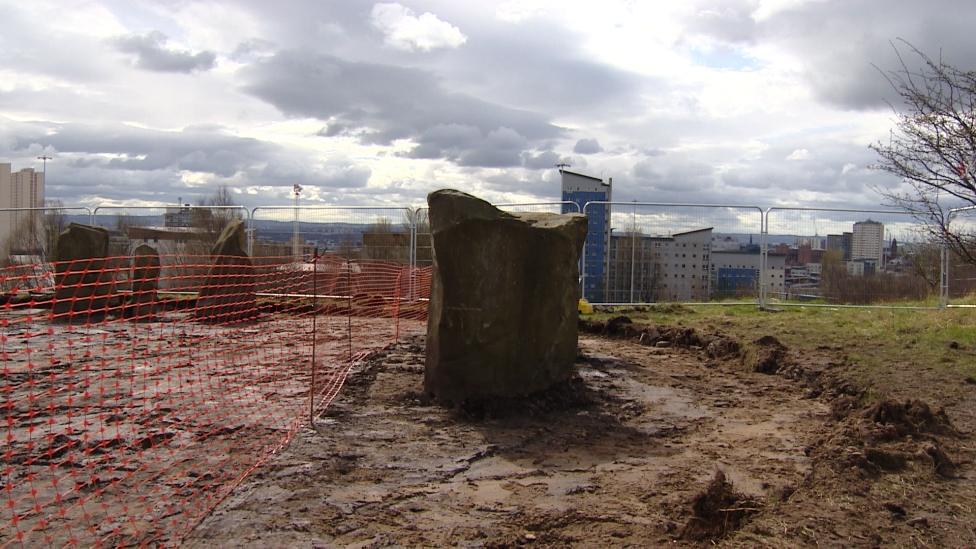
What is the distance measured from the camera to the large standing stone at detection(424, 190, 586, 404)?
6898mm

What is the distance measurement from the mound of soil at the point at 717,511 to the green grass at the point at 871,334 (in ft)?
11.2

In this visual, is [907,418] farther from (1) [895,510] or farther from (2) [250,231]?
(2) [250,231]

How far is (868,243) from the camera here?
49.6ft

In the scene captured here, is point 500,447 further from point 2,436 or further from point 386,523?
point 2,436

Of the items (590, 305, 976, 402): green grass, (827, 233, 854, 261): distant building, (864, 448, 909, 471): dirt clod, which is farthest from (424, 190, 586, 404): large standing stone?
(827, 233, 854, 261): distant building

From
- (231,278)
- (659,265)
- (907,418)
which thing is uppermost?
(659,265)

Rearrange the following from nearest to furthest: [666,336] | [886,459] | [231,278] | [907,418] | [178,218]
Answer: [886,459], [907,418], [666,336], [231,278], [178,218]

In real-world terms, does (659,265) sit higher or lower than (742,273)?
higher

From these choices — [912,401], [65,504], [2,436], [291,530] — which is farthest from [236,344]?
[912,401]

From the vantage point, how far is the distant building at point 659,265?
49.5ft

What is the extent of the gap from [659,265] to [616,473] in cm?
1043

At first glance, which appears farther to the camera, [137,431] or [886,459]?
[137,431]

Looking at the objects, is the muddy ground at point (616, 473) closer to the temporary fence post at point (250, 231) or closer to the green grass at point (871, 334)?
the green grass at point (871, 334)

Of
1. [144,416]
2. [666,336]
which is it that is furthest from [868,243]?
[144,416]
